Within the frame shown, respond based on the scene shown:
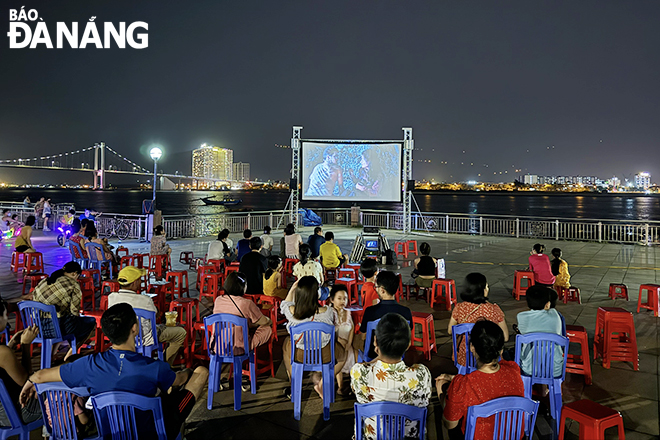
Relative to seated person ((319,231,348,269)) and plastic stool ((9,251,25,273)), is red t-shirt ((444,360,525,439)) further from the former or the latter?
plastic stool ((9,251,25,273))

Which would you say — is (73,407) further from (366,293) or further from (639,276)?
(639,276)

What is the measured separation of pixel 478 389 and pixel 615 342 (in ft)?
9.92

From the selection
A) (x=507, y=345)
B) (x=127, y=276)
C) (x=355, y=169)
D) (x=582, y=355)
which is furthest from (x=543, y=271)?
(x=355, y=169)

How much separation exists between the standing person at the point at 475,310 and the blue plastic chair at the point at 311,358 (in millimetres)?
1128

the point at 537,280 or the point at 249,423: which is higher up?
the point at 537,280

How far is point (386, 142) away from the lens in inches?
616

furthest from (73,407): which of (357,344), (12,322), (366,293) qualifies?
(12,322)

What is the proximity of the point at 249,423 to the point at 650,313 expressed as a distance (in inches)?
236

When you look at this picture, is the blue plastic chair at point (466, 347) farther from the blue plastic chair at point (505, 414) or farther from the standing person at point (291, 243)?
the standing person at point (291, 243)

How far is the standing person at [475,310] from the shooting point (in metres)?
3.69

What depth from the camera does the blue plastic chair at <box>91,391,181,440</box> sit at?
2.10m

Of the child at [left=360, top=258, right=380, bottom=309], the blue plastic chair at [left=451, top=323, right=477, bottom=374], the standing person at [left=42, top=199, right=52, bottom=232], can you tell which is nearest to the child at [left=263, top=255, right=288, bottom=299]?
the child at [left=360, top=258, right=380, bottom=309]

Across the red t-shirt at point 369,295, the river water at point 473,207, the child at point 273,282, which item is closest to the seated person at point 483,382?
the red t-shirt at point 369,295

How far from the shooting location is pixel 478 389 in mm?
2344
